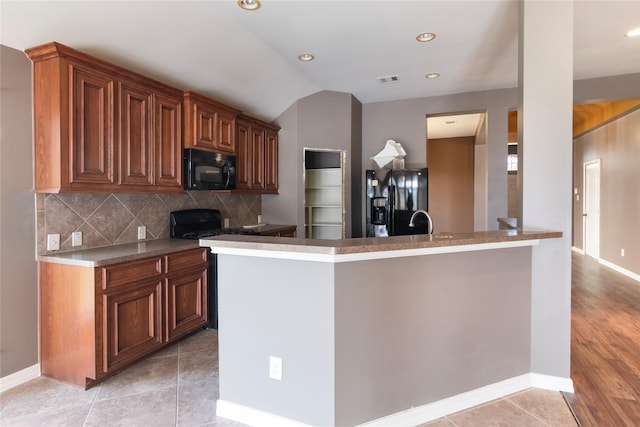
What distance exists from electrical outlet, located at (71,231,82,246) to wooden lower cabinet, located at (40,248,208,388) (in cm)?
24

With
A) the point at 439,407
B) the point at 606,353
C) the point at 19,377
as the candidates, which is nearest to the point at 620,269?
the point at 606,353

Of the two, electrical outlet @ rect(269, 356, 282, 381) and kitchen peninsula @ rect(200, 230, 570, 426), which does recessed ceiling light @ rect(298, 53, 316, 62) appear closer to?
kitchen peninsula @ rect(200, 230, 570, 426)

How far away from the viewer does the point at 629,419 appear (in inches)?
77.4

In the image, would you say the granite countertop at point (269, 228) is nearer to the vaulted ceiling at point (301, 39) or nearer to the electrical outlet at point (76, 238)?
the vaulted ceiling at point (301, 39)

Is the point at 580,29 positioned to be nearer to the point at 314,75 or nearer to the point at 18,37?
the point at 314,75

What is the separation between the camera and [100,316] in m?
2.25

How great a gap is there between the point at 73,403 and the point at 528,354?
298 centimetres

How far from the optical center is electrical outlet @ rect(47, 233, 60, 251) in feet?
7.96

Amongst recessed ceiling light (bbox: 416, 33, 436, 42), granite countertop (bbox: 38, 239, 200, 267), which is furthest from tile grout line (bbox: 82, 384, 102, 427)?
recessed ceiling light (bbox: 416, 33, 436, 42)

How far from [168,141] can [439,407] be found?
Result: 9.68 ft

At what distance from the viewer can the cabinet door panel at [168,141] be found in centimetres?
295

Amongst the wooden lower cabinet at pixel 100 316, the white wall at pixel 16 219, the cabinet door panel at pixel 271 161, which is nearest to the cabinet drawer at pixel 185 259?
the wooden lower cabinet at pixel 100 316

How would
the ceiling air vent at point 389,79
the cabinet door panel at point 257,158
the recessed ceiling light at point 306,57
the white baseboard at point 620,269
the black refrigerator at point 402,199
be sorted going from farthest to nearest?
the white baseboard at point 620,269, the black refrigerator at point 402,199, the cabinet door panel at point 257,158, the ceiling air vent at point 389,79, the recessed ceiling light at point 306,57

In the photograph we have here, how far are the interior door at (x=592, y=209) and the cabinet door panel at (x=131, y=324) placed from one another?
7791mm
